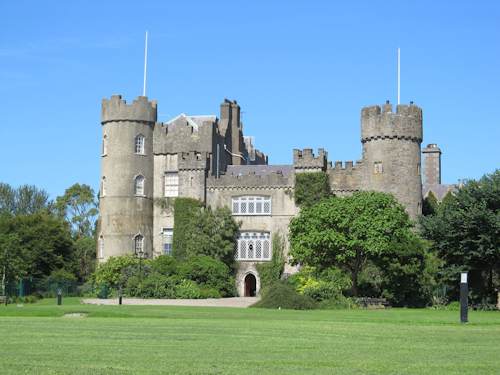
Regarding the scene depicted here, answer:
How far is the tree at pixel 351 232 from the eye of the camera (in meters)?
47.6

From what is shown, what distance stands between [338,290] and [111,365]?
110 ft

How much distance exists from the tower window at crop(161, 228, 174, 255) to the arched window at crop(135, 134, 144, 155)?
567 cm

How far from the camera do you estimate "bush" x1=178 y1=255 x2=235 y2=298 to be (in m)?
56.1

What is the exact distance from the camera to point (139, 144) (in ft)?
210

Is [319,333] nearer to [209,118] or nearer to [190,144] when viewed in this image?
[190,144]

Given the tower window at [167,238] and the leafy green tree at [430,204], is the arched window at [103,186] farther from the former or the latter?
the leafy green tree at [430,204]

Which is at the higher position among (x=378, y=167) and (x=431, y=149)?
(x=431, y=149)

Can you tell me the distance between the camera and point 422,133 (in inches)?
2395

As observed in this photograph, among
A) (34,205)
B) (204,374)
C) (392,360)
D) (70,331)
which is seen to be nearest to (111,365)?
(204,374)

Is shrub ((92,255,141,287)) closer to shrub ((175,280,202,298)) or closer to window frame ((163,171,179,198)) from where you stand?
shrub ((175,280,202,298))

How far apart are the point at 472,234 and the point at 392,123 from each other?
53.3 feet

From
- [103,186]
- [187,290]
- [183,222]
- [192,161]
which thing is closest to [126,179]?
[103,186]

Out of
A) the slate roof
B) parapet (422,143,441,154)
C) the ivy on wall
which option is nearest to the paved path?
the ivy on wall

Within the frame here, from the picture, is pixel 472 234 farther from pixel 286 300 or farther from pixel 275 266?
pixel 275 266
